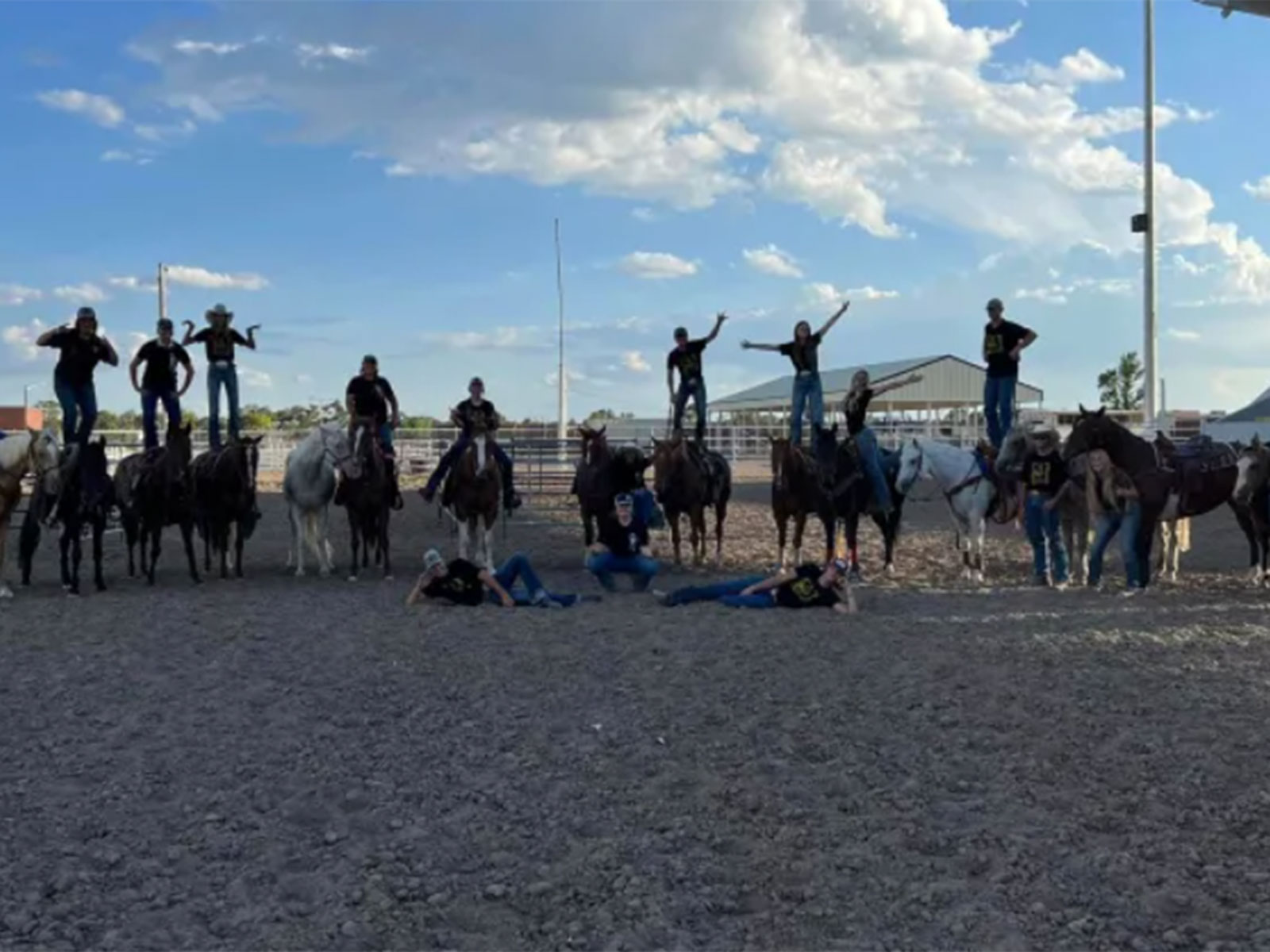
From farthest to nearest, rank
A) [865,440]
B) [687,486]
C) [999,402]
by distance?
[687,486] → [999,402] → [865,440]

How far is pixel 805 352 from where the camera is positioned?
1562 cm

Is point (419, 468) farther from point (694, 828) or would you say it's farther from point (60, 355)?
point (694, 828)

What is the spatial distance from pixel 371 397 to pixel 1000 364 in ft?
25.9

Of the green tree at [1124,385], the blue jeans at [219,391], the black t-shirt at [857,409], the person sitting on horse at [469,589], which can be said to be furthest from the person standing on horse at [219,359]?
the green tree at [1124,385]

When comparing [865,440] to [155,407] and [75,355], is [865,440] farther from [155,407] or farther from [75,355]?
[75,355]

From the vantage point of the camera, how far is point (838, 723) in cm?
713

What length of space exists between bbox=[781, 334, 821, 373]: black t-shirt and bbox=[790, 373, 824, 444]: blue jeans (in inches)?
4.2

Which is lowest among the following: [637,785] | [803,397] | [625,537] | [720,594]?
[637,785]

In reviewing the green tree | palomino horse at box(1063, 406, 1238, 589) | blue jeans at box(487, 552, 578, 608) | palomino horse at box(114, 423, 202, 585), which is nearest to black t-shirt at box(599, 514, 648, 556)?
blue jeans at box(487, 552, 578, 608)

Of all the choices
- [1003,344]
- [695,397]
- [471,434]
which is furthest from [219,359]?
[1003,344]

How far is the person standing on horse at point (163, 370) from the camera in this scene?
1449 cm

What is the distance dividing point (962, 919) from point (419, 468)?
3558 centimetres

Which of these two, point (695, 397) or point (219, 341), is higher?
point (219, 341)

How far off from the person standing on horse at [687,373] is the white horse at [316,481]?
4.47 m
